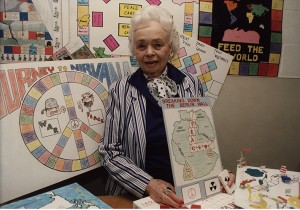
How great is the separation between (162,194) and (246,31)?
1.20 meters

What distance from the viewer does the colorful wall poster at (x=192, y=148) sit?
97 cm

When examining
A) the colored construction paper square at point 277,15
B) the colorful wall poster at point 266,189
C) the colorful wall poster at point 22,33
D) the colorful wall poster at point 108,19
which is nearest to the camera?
the colorful wall poster at point 266,189

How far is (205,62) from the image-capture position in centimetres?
170

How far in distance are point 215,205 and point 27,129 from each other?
30.8 inches

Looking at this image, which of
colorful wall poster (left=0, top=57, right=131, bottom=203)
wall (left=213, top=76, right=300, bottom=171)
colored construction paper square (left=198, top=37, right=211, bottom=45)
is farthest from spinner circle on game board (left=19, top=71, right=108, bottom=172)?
wall (left=213, top=76, right=300, bottom=171)

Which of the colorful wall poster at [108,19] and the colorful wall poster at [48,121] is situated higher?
the colorful wall poster at [108,19]

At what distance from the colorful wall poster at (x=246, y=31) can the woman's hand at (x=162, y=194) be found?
97 centimetres

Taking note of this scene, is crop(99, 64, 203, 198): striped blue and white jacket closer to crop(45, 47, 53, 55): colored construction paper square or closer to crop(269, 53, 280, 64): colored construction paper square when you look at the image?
crop(45, 47, 53, 55): colored construction paper square

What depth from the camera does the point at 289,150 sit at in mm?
1927

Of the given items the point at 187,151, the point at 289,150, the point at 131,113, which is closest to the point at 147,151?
the point at 131,113

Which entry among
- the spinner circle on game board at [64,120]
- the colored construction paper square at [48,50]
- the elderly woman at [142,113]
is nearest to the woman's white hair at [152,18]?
the elderly woman at [142,113]

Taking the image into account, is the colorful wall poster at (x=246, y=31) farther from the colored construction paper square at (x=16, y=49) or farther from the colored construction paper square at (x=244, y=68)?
the colored construction paper square at (x=16, y=49)

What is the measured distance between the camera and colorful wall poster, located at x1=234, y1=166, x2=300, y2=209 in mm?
950

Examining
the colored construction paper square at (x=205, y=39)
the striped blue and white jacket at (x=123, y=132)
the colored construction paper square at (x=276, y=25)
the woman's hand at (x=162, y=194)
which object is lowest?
the woman's hand at (x=162, y=194)
